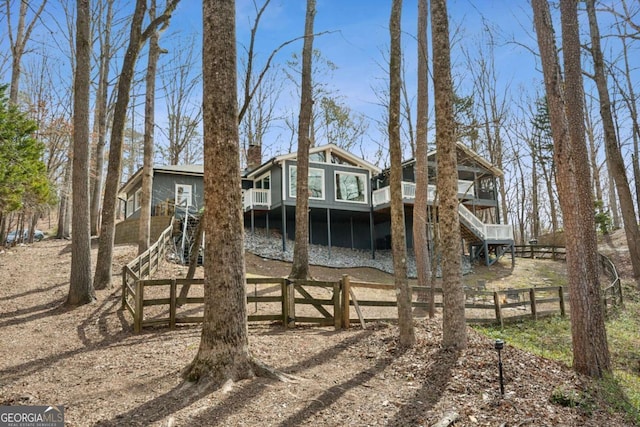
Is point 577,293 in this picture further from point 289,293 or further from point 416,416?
point 289,293

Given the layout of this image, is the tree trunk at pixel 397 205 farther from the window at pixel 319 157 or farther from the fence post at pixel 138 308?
the window at pixel 319 157

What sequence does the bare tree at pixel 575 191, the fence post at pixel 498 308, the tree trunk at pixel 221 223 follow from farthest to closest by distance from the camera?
the fence post at pixel 498 308 → the bare tree at pixel 575 191 → the tree trunk at pixel 221 223

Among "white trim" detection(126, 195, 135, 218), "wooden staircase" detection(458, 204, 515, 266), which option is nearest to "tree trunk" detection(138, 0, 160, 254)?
"white trim" detection(126, 195, 135, 218)

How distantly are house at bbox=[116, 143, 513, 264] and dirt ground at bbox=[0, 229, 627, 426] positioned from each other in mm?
12720

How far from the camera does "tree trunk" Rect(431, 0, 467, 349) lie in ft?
21.9

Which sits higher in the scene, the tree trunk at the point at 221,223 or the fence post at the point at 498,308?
the tree trunk at the point at 221,223

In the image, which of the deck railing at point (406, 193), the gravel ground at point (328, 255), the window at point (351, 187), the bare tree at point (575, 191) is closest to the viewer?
the bare tree at point (575, 191)

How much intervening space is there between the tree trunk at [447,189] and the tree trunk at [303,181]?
6740mm

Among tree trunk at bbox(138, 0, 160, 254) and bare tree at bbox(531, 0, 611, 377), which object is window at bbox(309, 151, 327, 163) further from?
bare tree at bbox(531, 0, 611, 377)

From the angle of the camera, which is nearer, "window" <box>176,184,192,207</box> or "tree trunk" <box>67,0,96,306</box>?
"tree trunk" <box>67,0,96,306</box>

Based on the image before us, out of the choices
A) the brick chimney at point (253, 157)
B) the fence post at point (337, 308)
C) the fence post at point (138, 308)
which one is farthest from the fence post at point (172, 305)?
the brick chimney at point (253, 157)

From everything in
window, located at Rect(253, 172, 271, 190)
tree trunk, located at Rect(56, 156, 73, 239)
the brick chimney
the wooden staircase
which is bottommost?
the wooden staircase

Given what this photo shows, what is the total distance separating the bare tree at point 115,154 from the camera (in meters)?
11.1

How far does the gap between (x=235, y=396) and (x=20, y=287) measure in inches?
395
